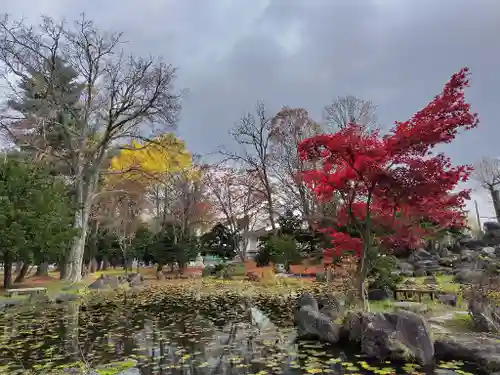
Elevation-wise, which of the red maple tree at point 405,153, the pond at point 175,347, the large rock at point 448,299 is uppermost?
the red maple tree at point 405,153

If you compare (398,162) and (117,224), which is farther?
(117,224)

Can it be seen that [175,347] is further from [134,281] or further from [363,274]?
[134,281]

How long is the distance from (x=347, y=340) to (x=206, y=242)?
24.8 meters

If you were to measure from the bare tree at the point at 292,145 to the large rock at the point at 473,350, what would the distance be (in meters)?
19.8

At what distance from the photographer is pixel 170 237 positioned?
1016 inches

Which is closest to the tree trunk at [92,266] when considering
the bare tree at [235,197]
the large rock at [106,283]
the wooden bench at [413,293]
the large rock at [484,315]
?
the bare tree at [235,197]

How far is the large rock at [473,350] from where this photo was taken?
427 cm

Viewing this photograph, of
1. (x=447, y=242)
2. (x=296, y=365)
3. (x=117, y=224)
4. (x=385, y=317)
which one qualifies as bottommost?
(x=296, y=365)

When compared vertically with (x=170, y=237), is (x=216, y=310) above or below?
below

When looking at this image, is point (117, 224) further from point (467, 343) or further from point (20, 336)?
point (467, 343)

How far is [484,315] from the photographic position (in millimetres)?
5789

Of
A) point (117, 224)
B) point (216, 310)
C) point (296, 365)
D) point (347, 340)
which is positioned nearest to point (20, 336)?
point (216, 310)

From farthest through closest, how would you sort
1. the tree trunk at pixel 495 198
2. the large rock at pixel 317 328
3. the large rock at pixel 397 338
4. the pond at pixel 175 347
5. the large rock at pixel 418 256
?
the tree trunk at pixel 495 198 < the large rock at pixel 418 256 < the large rock at pixel 317 328 < the large rock at pixel 397 338 < the pond at pixel 175 347

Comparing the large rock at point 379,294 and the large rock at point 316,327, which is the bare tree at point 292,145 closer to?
the large rock at point 379,294
